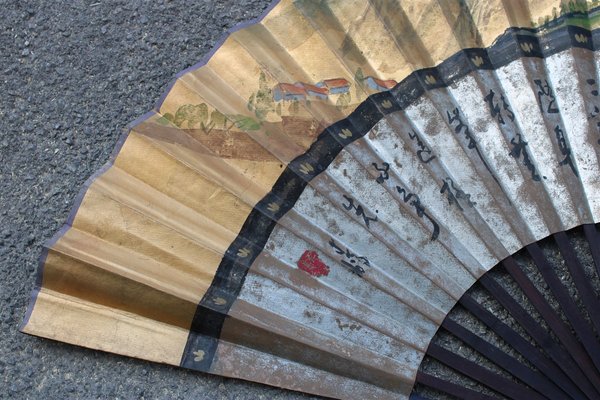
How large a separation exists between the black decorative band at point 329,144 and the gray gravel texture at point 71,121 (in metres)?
0.14

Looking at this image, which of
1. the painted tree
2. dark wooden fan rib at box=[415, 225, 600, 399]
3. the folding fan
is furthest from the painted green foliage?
dark wooden fan rib at box=[415, 225, 600, 399]

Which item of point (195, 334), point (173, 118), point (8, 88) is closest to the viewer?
point (195, 334)

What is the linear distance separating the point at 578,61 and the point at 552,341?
72 cm

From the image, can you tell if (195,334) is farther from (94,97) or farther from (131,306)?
(94,97)

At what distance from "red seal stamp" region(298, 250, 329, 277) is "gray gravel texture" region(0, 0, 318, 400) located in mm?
284

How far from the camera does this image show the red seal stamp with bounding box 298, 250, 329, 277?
216 centimetres

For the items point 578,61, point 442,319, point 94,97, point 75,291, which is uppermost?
point 578,61

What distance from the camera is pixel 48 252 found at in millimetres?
2117

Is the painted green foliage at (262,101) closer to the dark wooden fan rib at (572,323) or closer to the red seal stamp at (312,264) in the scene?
the red seal stamp at (312,264)

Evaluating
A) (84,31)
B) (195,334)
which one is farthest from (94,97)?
(195,334)

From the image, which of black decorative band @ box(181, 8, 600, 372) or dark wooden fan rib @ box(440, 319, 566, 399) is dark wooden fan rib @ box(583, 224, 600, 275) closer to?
dark wooden fan rib @ box(440, 319, 566, 399)

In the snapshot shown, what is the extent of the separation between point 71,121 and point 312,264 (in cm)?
77

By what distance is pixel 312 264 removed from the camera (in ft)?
7.10

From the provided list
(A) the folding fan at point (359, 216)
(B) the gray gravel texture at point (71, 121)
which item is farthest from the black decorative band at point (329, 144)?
(B) the gray gravel texture at point (71, 121)
